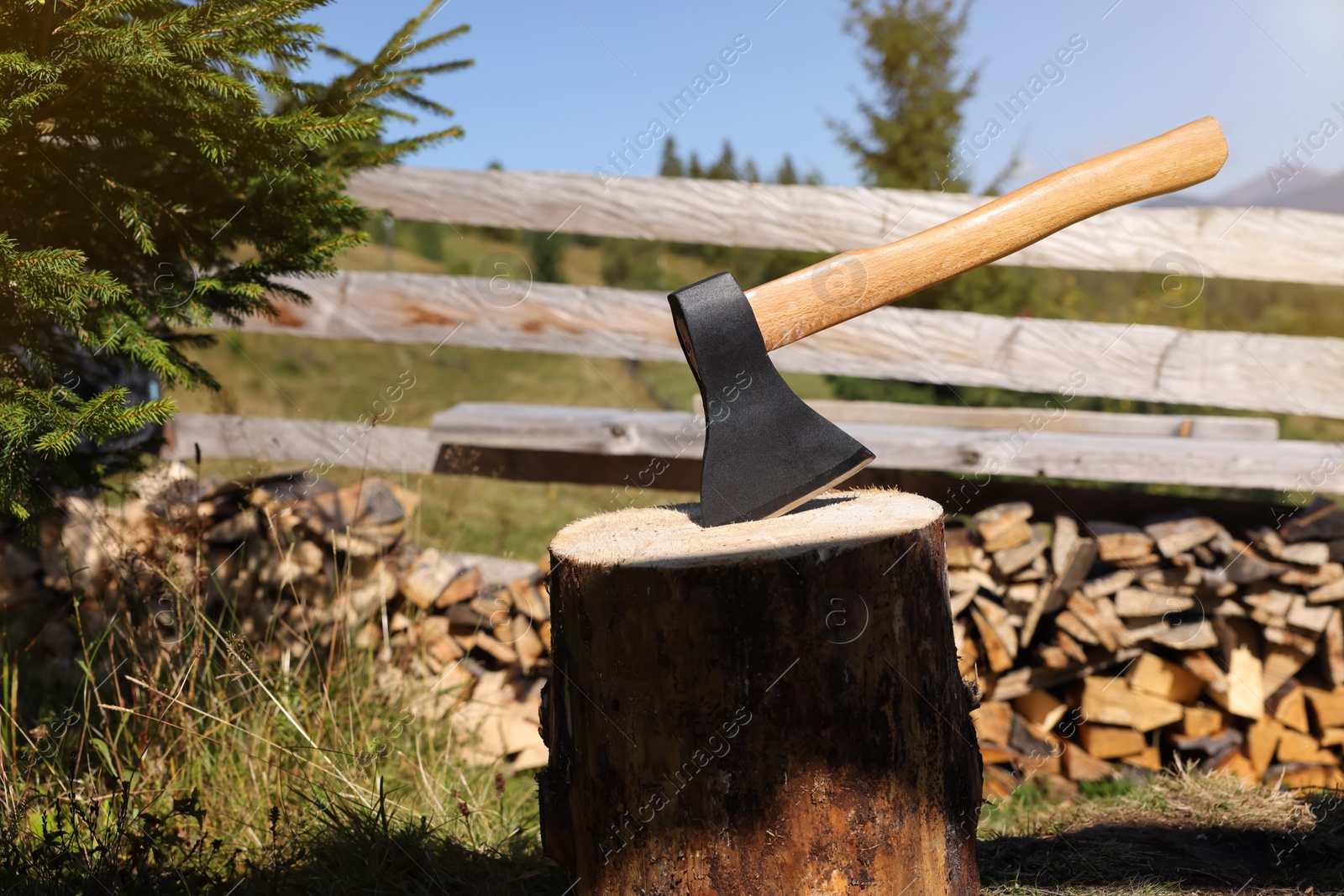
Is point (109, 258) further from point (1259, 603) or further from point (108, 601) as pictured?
point (1259, 603)

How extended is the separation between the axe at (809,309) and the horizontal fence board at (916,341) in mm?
1420

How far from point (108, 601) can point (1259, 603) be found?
13.7ft

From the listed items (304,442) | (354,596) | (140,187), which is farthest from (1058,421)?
(140,187)

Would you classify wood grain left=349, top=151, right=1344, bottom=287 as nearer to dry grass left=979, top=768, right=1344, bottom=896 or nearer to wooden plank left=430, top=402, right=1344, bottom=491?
wooden plank left=430, top=402, right=1344, bottom=491

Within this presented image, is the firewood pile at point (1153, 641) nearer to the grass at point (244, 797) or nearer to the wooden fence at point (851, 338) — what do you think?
the wooden fence at point (851, 338)

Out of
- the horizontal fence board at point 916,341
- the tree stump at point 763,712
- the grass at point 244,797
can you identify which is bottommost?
the grass at point 244,797

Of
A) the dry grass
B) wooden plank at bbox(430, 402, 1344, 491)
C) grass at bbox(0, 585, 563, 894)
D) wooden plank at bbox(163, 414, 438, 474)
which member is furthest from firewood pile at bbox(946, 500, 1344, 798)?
wooden plank at bbox(163, 414, 438, 474)

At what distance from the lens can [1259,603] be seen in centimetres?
340

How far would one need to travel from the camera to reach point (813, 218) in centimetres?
366

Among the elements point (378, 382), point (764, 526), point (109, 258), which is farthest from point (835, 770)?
point (378, 382)

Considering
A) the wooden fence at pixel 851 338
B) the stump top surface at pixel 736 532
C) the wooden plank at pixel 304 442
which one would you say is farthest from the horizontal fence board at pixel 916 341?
the stump top surface at pixel 736 532

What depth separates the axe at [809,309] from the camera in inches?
70.0

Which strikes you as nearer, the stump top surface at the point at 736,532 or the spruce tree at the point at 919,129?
the stump top surface at the point at 736,532

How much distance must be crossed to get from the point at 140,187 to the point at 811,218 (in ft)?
7.90
